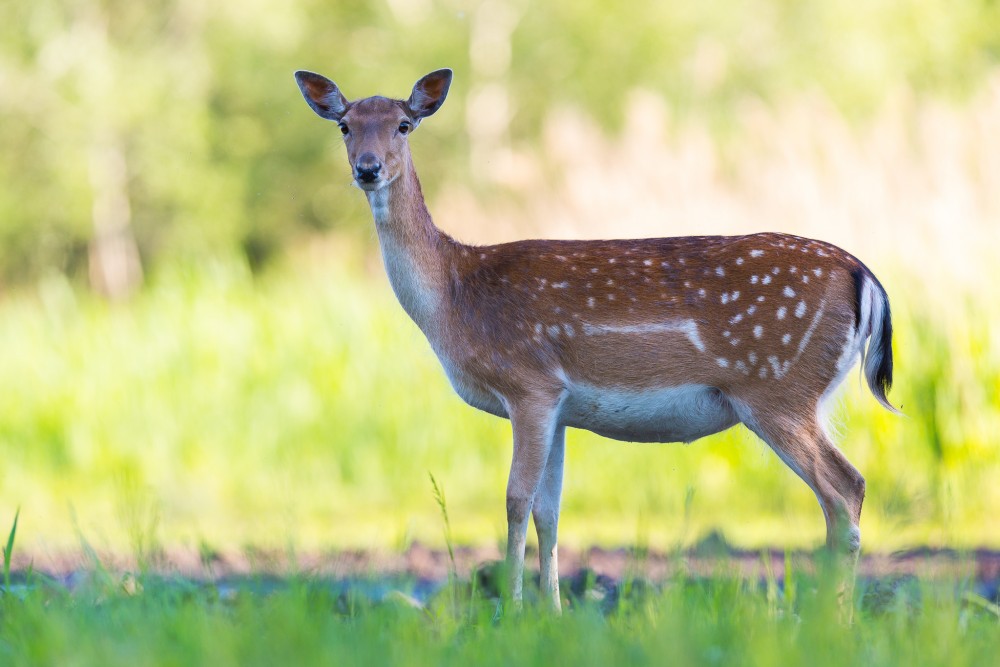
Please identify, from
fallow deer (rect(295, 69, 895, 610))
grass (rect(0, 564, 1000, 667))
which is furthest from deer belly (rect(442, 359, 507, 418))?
grass (rect(0, 564, 1000, 667))

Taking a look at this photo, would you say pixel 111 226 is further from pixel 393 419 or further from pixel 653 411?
pixel 653 411

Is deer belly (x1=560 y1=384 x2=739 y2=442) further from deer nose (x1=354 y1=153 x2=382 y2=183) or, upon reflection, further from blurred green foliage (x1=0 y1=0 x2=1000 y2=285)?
blurred green foliage (x1=0 y1=0 x2=1000 y2=285)

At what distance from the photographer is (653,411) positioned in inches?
212

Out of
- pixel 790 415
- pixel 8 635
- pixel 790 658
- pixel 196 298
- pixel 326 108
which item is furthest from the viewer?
pixel 196 298

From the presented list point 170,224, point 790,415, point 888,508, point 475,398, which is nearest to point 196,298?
point 475,398

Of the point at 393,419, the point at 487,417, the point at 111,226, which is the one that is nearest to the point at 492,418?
the point at 487,417

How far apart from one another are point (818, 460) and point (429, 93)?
2173mm

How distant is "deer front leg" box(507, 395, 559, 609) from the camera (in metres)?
5.25

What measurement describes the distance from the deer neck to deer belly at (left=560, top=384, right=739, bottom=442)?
2.22ft

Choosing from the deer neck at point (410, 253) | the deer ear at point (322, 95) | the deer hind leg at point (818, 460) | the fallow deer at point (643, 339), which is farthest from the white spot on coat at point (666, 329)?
the deer ear at point (322, 95)

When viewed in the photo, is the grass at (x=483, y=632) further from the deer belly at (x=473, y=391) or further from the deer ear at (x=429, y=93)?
the deer ear at (x=429, y=93)

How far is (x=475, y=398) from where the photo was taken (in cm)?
559

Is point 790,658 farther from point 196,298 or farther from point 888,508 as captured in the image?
point 196,298

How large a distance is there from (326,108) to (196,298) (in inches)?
266
